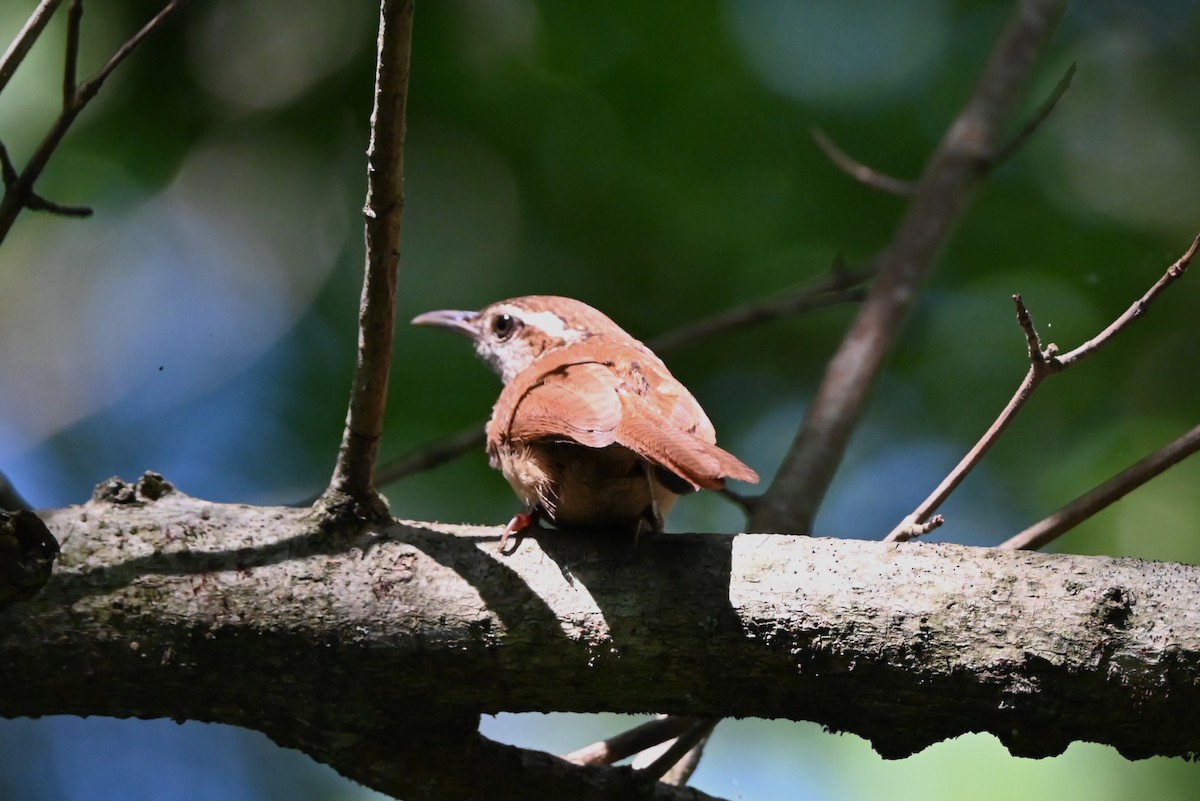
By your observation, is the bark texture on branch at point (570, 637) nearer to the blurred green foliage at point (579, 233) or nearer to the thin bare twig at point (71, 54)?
the thin bare twig at point (71, 54)

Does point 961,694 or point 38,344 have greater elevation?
point 38,344

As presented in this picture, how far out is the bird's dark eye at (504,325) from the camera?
4.89 m

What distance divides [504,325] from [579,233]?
237 cm

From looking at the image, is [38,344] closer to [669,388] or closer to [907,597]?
[669,388]

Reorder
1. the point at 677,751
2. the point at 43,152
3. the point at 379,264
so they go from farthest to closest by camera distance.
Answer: the point at 43,152
the point at 677,751
the point at 379,264

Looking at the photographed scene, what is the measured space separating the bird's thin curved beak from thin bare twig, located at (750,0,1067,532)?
1.49 metres

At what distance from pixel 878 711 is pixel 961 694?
0.18m

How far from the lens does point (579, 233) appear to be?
7.17 meters

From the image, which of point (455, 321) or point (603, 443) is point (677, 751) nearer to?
point (603, 443)

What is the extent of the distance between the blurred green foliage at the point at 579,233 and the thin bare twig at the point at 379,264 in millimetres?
3530

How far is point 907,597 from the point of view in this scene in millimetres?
2531

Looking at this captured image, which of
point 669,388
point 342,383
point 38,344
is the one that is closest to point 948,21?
point 342,383

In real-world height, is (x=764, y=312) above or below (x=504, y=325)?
above

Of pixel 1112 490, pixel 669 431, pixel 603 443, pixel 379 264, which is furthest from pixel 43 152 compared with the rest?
pixel 1112 490
